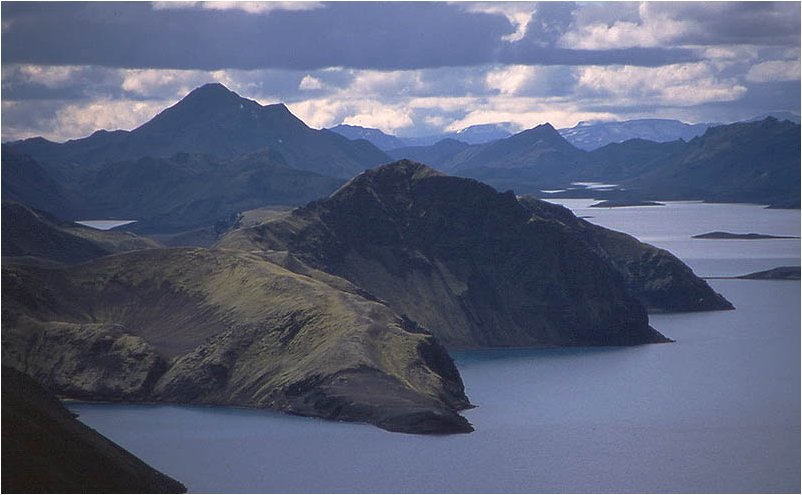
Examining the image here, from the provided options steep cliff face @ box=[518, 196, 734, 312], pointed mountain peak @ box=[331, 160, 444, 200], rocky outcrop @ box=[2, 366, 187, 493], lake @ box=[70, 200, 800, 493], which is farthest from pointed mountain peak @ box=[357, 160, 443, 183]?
rocky outcrop @ box=[2, 366, 187, 493]

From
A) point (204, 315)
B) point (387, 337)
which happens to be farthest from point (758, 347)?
point (204, 315)

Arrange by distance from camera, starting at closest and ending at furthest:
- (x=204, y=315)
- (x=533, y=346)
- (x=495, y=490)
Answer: (x=495, y=490), (x=204, y=315), (x=533, y=346)

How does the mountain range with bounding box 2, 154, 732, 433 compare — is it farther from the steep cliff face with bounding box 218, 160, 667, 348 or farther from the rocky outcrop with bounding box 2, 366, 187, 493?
the rocky outcrop with bounding box 2, 366, 187, 493

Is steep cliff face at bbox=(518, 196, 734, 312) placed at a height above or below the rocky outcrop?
above

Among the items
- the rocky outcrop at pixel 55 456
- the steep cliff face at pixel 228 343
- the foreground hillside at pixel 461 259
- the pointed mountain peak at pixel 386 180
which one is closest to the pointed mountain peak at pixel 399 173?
the pointed mountain peak at pixel 386 180

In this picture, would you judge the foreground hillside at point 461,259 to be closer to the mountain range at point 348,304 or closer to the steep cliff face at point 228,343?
the mountain range at point 348,304

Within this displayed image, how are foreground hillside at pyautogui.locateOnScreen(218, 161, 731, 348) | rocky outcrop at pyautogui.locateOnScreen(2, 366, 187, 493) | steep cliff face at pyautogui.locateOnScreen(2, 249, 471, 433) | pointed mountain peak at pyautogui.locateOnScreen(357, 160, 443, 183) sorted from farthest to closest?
1. pointed mountain peak at pyautogui.locateOnScreen(357, 160, 443, 183)
2. foreground hillside at pyautogui.locateOnScreen(218, 161, 731, 348)
3. steep cliff face at pyautogui.locateOnScreen(2, 249, 471, 433)
4. rocky outcrop at pyautogui.locateOnScreen(2, 366, 187, 493)

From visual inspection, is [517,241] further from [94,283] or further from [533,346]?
[94,283]
